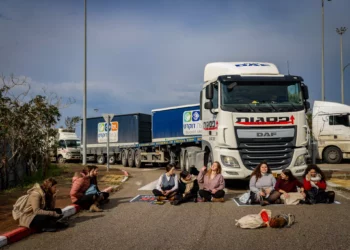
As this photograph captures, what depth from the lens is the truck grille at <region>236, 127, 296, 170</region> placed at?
1150cm

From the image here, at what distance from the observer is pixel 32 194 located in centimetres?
711

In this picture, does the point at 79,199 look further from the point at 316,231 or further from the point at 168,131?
the point at 168,131

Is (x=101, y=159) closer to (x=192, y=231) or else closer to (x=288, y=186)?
(x=288, y=186)

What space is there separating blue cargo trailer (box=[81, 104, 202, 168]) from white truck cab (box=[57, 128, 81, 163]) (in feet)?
6.89

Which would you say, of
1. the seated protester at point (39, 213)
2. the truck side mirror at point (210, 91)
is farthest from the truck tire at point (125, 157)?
the seated protester at point (39, 213)

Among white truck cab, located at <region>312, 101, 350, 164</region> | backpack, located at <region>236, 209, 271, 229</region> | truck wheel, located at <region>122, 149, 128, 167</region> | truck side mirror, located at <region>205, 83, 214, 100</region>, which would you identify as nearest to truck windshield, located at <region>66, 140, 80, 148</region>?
truck wheel, located at <region>122, 149, 128, 167</region>

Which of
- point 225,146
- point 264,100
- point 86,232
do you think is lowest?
point 86,232

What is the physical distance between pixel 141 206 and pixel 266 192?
10.3 ft

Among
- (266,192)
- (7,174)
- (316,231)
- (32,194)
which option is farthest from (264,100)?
(7,174)

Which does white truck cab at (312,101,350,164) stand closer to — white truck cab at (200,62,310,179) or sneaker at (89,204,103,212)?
white truck cab at (200,62,310,179)

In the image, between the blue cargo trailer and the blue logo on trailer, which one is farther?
the blue cargo trailer

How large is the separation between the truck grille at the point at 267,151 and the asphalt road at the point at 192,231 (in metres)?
2.31

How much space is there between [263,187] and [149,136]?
16547 millimetres

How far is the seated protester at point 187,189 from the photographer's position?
33.2 feet
